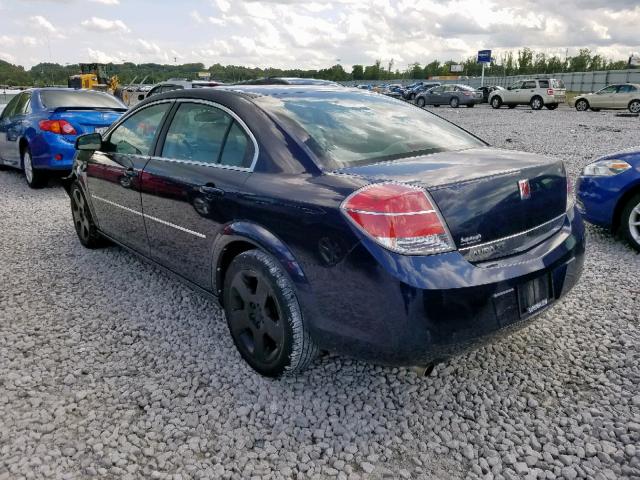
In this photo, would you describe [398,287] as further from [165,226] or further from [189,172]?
[165,226]

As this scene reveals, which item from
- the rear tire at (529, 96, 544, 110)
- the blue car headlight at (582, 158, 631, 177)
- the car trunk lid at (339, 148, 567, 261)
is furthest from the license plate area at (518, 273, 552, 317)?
the rear tire at (529, 96, 544, 110)

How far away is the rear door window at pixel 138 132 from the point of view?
3.75 meters

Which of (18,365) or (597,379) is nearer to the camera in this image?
(597,379)

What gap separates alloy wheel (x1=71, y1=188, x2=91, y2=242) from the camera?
16.4ft

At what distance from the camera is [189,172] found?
3.22m

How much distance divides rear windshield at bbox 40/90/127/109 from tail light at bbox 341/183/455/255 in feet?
24.1

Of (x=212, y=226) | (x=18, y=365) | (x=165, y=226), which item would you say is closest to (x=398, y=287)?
(x=212, y=226)

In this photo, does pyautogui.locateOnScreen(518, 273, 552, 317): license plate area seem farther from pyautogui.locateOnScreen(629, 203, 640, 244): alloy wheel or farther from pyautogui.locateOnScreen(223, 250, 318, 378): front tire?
pyautogui.locateOnScreen(629, 203, 640, 244): alloy wheel

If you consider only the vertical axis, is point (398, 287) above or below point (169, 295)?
above

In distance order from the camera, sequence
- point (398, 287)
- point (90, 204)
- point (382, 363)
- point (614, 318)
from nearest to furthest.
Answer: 1. point (398, 287)
2. point (382, 363)
3. point (614, 318)
4. point (90, 204)

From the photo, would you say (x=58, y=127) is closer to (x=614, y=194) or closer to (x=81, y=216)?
(x=81, y=216)

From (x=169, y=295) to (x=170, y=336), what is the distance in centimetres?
70

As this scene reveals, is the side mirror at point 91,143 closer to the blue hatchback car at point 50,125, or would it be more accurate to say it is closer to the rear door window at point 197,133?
the rear door window at point 197,133

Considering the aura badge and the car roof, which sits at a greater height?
the car roof
